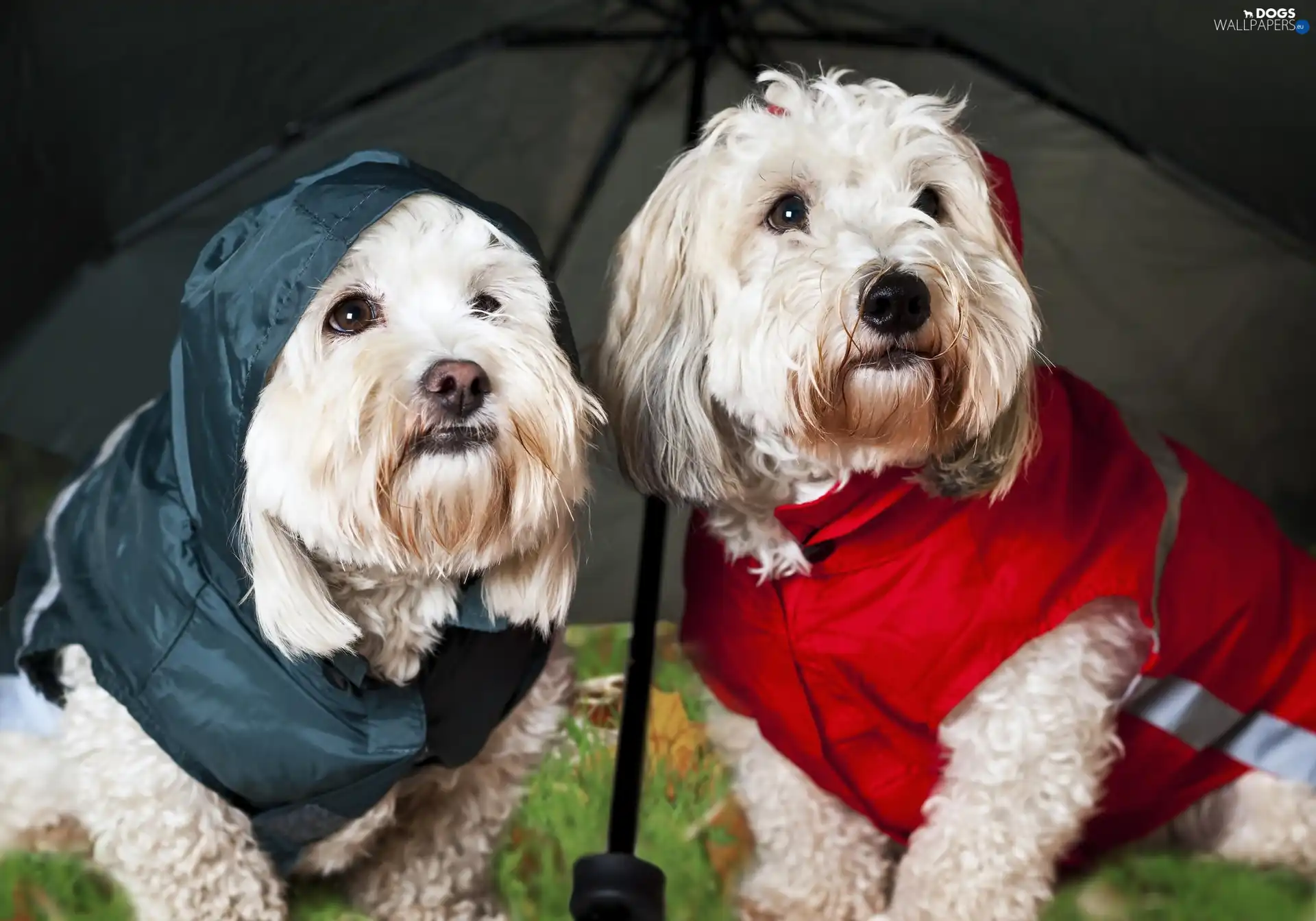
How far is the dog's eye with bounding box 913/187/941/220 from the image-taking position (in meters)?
2.01

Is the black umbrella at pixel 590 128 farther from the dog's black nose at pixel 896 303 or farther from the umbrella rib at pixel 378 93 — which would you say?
the dog's black nose at pixel 896 303

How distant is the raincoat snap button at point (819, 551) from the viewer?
204 cm

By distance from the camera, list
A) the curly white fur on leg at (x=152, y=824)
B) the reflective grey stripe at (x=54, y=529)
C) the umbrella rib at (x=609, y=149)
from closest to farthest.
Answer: the curly white fur on leg at (x=152, y=824)
the reflective grey stripe at (x=54, y=529)
the umbrella rib at (x=609, y=149)

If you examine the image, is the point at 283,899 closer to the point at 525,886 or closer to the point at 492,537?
the point at 525,886

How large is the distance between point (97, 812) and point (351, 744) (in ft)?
1.38

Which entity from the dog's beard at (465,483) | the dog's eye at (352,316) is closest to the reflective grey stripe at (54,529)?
the dog's eye at (352,316)

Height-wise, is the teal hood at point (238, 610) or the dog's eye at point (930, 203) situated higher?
the dog's eye at point (930, 203)

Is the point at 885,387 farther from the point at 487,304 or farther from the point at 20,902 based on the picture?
the point at 20,902

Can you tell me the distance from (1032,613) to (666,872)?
0.71 m

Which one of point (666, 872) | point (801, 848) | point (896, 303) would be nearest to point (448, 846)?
point (666, 872)

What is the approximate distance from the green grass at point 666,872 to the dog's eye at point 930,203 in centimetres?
88

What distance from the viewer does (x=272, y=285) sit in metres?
1.67

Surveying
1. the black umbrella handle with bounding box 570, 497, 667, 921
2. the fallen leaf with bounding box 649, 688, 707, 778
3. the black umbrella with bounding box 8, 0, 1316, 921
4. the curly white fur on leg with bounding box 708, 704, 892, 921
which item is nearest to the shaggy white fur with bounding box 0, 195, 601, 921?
the black umbrella handle with bounding box 570, 497, 667, 921

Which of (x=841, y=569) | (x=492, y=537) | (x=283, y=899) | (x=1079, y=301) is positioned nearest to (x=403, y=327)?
(x=492, y=537)
